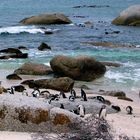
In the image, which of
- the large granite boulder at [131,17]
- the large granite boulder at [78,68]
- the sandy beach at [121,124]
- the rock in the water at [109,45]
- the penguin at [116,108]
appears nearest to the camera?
the sandy beach at [121,124]

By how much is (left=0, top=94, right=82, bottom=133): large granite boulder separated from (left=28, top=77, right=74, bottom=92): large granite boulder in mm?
9182

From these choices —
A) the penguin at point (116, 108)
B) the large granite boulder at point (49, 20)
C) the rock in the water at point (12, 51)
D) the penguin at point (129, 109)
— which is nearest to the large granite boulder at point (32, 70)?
the rock in the water at point (12, 51)

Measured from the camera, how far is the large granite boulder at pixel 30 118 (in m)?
12.4

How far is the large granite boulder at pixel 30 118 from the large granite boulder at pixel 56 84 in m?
9.18

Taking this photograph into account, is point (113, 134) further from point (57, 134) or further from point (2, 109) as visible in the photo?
point (2, 109)

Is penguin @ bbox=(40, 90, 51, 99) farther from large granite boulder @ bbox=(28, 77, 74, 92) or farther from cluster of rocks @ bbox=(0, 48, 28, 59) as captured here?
cluster of rocks @ bbox=(0, 48, 28, 59)

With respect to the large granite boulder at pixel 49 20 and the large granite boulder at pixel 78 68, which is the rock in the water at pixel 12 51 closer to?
the large granite boulder at pixel 78 68

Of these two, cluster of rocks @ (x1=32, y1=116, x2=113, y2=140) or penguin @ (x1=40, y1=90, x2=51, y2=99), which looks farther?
penguin @ (x1=40, y1=90, x2=51, y2=99)

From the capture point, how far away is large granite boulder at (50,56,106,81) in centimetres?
2488

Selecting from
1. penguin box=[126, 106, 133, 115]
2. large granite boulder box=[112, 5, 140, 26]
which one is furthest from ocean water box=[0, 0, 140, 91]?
penguin box=[126, 106, 133, 115]

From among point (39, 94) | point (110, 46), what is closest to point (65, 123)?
point (39, 94)

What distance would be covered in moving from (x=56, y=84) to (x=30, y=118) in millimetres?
9597

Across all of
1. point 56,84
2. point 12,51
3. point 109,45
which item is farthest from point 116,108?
point 109,45

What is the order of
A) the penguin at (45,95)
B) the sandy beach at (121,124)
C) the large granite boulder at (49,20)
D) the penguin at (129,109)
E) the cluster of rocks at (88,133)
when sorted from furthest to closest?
the large granite boulder at (49,20)
the penguin at (45,95)
the penguin at (129,109)
the sandy beach at (121,124)
the cluster of rocks at (88,133)
